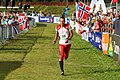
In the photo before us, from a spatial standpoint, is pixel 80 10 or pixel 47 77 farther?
pixel 80 10

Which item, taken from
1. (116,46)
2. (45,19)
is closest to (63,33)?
(116,46)

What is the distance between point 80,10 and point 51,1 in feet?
259

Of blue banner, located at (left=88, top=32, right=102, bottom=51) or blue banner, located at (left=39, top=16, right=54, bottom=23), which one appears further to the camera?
blue banner, located at (left=39, top=16, right=54, bottom=23)

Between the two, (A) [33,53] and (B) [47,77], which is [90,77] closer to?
(B) [47,77]

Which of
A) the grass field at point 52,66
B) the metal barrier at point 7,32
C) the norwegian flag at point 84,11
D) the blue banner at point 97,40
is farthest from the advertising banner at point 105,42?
the norwegian flag at point 84,11

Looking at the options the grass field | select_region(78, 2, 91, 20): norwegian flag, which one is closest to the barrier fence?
the grass field

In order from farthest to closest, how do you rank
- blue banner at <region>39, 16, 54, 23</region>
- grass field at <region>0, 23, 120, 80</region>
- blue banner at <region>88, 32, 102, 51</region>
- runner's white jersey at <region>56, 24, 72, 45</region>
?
blue banner at <region>39, 16, 54, 23</region> < blue banner at <region>88, 32, 102, 51</region> < runner's white jersey at <region>56, 24, 72, 45</region> < grass field at <region>0, 23, 120, 80</region>

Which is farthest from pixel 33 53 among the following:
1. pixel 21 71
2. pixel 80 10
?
pixel 80 10

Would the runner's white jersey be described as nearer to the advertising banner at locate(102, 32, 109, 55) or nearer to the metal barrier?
the advertising banner at locate(102, 32, 109, 55)

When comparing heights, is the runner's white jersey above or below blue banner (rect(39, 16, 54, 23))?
above

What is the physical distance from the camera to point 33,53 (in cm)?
2034

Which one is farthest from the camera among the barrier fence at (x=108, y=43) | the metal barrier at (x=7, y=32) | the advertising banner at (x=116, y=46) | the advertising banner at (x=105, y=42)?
the metal barrier at (x=7, y=32)

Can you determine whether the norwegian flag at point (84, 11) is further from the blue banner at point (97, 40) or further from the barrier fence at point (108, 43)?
the barrier fence at point (108, 43)

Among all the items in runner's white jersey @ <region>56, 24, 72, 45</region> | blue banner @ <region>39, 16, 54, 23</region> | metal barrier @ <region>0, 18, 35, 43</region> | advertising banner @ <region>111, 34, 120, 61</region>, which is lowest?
blue banner @ <region>39, 16, 54, 23</region>
